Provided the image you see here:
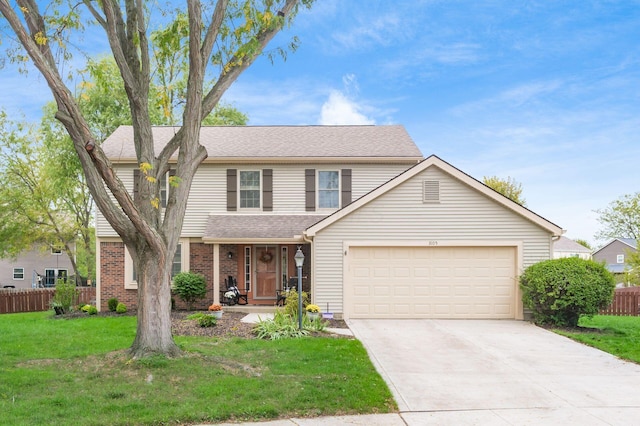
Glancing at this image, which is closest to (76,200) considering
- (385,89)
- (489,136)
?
(385,89)

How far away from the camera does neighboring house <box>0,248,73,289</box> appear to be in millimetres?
40531

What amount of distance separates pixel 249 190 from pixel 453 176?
23.6 feet

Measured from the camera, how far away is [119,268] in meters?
17.4

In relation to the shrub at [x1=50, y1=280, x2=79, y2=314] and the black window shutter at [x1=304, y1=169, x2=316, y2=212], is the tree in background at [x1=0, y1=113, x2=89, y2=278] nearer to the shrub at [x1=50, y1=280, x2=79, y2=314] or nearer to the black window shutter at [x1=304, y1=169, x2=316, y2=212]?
the shrub at [x1=50, y1=280, x2=79, y2=314]

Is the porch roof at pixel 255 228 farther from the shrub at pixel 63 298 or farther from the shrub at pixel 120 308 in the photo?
the shrub at pixel 63 298

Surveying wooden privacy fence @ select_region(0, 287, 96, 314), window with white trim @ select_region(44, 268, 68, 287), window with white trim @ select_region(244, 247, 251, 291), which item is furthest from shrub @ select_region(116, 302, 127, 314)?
window with white trim @ select_region(44, 268, 68, 287)

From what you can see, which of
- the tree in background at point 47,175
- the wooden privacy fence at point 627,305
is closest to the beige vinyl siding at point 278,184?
the wooden privacy fence at point 627,305

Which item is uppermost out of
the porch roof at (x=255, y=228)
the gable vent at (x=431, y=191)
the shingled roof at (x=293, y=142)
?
the shingled roof at (x=293, y=142)

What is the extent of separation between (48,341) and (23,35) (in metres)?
6.81

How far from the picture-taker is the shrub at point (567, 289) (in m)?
12.8

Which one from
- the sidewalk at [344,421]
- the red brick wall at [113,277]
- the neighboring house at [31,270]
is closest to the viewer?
the sidewalk at [344,421]

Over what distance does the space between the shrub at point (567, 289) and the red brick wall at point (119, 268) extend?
32.9ft

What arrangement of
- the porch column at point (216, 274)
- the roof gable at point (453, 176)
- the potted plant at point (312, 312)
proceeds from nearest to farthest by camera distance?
the potted plant at point (312, 312) → the roof gable at point (453, 176) → the porch column at point (216, 274)

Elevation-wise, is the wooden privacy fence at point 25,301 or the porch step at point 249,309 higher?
the porch step at point 249,309
